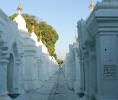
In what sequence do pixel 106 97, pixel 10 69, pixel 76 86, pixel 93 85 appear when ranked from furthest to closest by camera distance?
pixel 76 86 → pixel 10 69 → pixel 93 85 → pixel 106 97

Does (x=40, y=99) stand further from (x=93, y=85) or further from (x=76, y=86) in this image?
(x=93, y=85)

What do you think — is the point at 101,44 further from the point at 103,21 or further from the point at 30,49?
the point at 30,49

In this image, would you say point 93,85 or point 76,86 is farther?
point 76,86

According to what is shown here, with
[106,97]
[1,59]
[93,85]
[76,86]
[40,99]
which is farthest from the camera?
[76,86]

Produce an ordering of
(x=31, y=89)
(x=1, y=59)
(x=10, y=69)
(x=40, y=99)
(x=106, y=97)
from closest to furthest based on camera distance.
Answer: (x=106, y=97)
(x=1, y=59)
(x=10, y=69)
(x=40, y=99)
(x=31, y=89)

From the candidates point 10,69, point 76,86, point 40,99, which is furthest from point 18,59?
point 76,86

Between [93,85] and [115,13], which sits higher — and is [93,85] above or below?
below

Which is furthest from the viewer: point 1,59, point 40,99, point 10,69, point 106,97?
point 40,99

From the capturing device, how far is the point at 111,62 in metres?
9.21

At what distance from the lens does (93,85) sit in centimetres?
1153

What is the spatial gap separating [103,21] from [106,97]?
1891mm

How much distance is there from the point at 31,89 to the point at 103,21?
1806 centimetres

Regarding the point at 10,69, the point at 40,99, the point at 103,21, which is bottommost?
the point at 40,99

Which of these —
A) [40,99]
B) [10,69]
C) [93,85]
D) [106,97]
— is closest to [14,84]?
[10,69]
